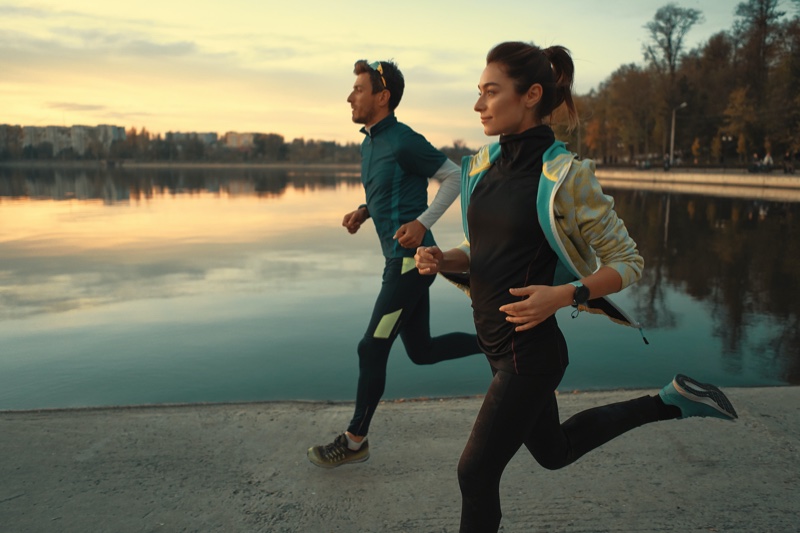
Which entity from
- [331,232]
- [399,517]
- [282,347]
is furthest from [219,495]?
[331,232]

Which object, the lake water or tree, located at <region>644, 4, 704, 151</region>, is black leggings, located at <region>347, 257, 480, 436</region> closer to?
the lake water

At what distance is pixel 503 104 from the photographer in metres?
2.45

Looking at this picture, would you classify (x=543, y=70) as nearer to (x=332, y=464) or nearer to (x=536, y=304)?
(x=536, y=304)

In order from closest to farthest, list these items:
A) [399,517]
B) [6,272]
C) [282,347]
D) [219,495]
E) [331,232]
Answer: [399,517], [219,495], [282,347], [6,272], [331,232]

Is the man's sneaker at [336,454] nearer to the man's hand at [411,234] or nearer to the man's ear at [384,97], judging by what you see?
the man's hand at [411,234]

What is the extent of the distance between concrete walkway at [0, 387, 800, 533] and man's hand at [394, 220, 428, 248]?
114 cm

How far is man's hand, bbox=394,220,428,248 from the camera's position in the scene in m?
3.41

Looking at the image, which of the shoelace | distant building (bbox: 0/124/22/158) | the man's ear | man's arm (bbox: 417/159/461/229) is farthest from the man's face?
distant building (bbox: 0/124/22/158)

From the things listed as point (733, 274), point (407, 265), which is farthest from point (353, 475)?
point (733, 274)

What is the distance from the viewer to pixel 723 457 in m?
3.69

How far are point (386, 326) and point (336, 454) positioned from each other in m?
0.70

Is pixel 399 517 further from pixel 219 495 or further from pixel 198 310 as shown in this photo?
pixel 198 310

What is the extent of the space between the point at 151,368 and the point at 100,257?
7397mm

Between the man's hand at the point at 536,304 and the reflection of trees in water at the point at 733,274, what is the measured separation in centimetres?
423
